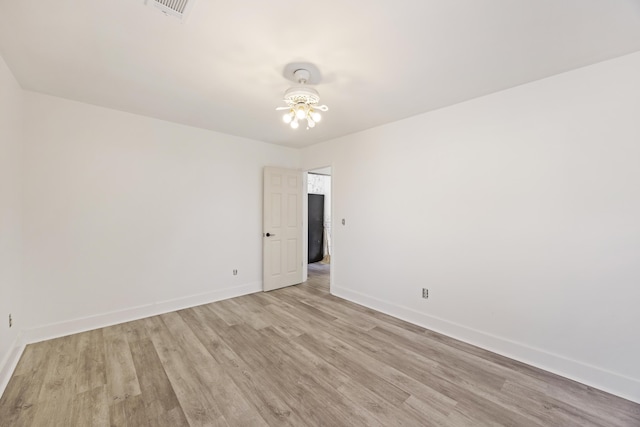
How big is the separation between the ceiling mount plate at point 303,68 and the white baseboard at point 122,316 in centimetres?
313

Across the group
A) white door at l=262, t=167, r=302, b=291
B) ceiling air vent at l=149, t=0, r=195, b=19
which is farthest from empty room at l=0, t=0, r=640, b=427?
white door at l=262, t=167, r=302, b=291

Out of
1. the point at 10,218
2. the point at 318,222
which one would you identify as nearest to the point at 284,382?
the point at 10,218

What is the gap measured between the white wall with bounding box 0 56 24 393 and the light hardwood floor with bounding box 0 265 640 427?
30cm

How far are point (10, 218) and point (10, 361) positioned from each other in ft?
3.97

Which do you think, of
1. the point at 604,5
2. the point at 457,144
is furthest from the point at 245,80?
the point at 604,5

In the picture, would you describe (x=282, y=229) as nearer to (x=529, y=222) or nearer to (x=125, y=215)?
(x=125, y=215)

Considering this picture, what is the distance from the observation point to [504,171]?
8.03ft

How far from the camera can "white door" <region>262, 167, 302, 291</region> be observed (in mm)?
4289


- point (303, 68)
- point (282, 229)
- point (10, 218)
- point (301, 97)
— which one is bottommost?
point (282, 229)

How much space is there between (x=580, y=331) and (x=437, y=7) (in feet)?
8.75

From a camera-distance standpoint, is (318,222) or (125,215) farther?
(318,222)

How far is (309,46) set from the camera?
70.9 inches

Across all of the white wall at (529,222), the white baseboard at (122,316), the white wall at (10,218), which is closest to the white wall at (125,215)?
the white baseboard at (122,316)

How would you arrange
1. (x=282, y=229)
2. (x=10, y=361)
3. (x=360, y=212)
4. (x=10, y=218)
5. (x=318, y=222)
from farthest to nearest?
(x=318, y=222) < (x=282, y=229) < (x=360, y=212) < (x=10, y=218) < (x=10, y=361)
